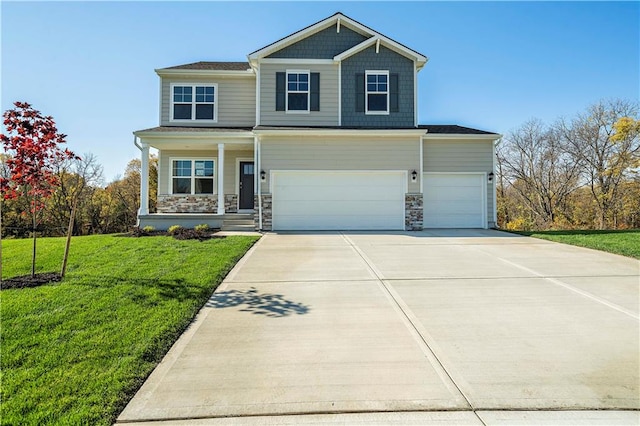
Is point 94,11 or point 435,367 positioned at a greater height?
point 94,11

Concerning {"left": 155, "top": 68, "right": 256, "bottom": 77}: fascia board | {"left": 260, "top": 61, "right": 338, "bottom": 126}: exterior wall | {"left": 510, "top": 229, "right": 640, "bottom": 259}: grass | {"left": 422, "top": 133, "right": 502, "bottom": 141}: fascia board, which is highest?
{"left": 155, "top": 68, "right": 256, "bottom": 77}: fascia board

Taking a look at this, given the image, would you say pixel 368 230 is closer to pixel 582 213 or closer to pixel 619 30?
pixel 619 30

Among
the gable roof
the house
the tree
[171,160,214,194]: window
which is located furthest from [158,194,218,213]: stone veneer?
the tree

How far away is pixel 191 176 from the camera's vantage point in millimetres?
14211

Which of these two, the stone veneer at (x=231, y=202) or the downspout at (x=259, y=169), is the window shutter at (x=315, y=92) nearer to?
the downspout at (x=259, y=169)

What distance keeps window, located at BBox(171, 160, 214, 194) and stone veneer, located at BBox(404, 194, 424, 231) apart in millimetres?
8160

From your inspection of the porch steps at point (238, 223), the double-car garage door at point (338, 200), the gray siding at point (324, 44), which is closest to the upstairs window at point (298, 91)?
the gray siding at point (324, 44)

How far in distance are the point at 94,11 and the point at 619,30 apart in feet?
52.3

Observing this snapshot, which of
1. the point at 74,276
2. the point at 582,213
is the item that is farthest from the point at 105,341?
the point at 582,213

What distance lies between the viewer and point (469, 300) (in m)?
4.52

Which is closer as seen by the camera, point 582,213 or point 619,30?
point 619,30

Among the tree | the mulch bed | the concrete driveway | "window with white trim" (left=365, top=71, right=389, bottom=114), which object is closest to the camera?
the concrete driveway

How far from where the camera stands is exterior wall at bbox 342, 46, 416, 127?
1300 cm

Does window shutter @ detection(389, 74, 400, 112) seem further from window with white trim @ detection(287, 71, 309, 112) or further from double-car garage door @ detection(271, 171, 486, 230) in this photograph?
window with white trim @ detection(287, 71, 309, 112)
